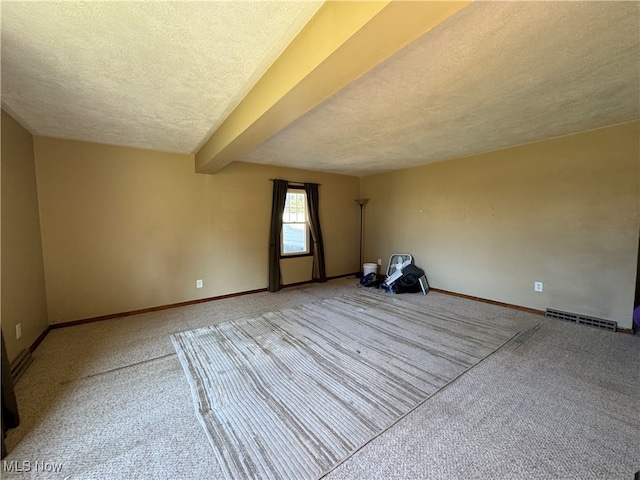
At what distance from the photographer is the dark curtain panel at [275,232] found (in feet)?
15.2

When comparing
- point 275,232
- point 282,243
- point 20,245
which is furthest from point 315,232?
point 20,245

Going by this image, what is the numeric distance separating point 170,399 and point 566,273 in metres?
4.47

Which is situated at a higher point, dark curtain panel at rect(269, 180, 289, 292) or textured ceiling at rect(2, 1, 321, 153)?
textured ceiling at rect(2, 1, 321, 153)

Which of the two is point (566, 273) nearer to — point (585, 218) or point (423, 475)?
point (585, 218)

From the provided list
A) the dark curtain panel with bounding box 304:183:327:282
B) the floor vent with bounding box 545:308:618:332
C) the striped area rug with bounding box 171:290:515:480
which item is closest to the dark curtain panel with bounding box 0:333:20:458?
the striped area rug with bounding box 171:290:515:480

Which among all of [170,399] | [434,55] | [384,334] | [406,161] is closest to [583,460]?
[384,334]

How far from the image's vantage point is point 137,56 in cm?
156

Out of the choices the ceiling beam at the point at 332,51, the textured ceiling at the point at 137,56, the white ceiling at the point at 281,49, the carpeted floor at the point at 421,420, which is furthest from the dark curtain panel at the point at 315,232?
the carpeted floor at the point at 421,420

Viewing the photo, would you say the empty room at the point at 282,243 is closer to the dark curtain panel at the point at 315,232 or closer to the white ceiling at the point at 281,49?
the white ceiling at the point at 281,49

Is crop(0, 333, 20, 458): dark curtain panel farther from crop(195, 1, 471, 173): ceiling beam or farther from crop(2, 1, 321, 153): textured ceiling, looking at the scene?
crop(195, 1, 471, 173): ceiling beam

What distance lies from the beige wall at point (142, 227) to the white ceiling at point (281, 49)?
0.45 m

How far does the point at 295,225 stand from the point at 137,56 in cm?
366

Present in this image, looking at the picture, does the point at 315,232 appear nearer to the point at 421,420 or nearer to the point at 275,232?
the point at 275,232

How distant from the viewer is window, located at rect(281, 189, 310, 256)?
493 centimetres
